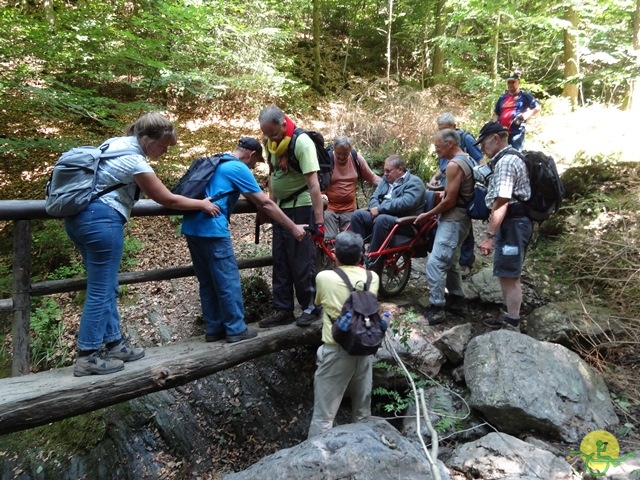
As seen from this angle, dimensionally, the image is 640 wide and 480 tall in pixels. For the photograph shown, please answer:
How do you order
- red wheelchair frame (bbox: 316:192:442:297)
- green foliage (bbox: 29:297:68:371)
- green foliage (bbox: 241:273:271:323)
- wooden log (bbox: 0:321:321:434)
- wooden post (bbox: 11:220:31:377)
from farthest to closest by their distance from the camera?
green foliage (bbox: 241:273:271:323)
green foliage (bbox: 29:297:68:371)
red wheelchair frame (bbox: 316:192:442:297)
wooden post (bbox: 11:220:31:377)
wooden log (bbox: 0:321:321:434)

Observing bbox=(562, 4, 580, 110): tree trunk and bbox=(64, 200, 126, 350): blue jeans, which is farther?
bbox=(562, 4, 580, 110): tree trunk

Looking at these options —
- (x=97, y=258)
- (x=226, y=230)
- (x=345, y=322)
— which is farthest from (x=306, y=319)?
(x=97, y=258)

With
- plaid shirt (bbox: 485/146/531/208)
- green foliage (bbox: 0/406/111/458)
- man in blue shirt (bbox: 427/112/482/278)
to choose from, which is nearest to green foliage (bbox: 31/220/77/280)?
green foliage (bbox: 0/406/111/458)

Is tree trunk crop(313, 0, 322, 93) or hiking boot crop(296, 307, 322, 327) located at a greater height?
tree trunk crop(313, 0, 322, 93)

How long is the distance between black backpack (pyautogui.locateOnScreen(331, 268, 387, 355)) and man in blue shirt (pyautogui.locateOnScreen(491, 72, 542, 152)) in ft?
16.5

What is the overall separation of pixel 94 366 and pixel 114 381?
8.1 inches

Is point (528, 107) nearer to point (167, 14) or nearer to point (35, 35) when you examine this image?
point (167, 14)

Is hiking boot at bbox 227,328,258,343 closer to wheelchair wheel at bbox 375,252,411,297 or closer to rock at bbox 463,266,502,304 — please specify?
wheelchair wheel at bbox 375,252,411,297

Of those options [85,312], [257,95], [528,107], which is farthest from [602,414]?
[257,95]

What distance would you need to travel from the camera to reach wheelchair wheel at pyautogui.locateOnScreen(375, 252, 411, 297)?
5.25 meters

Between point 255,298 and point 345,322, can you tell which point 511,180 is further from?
point 255,298

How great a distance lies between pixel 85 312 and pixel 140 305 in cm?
308

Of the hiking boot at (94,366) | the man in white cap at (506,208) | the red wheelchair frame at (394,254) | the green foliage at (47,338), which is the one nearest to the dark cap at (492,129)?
the man in white cap at (506,208)

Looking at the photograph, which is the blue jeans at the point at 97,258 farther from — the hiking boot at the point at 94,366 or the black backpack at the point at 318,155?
the black backpack at the point at 318,155
